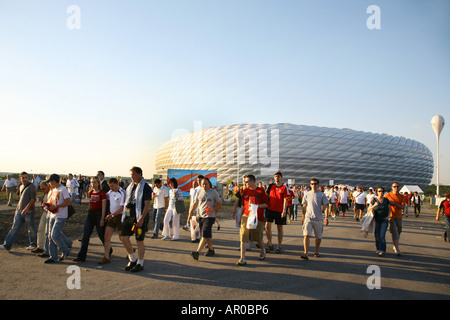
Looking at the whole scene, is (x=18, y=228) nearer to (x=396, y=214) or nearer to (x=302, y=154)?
(x=396, y=214)

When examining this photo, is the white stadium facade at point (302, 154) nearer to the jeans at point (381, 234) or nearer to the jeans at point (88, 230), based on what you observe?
the jeans at point (381, 234)

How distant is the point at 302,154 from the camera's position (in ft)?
180

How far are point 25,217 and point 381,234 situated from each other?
8.37 meters

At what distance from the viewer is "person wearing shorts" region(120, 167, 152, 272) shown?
5086 mm

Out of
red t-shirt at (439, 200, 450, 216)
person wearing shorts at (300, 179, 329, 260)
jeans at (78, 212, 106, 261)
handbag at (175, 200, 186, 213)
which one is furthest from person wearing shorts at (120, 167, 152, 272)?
red t-shirt at (439, 200, 450, 216)

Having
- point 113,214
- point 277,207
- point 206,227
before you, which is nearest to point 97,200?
point 113,214

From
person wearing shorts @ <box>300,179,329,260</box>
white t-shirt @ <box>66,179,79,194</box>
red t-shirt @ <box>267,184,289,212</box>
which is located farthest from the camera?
white t-shirt @ <box>66,179,79,194</box>

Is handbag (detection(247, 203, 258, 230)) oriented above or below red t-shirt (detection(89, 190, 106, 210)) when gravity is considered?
below

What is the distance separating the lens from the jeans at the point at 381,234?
272 inches

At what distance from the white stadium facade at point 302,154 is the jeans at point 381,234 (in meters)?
47.0

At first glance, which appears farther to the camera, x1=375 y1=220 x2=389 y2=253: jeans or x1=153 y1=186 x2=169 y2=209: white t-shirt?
x1=153 y1=186 x2=169 y2=209: white t-shirt

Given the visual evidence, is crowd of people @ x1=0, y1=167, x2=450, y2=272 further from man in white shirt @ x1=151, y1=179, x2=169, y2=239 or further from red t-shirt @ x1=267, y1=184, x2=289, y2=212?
man in white shirt @ x1=151, y1=179, x2=169, y2=239

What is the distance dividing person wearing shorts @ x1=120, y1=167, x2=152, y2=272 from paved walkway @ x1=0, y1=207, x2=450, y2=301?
0.26m

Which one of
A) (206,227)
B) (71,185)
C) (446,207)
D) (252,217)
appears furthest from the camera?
(71,185)
